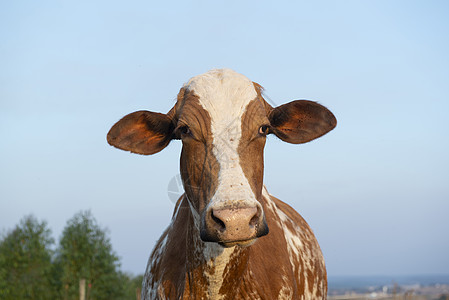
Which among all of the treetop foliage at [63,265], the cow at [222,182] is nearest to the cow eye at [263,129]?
the cow at [222,182]

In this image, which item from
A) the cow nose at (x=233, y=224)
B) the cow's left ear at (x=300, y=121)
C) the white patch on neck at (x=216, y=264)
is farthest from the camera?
the cow's left ear at (x=300, y=121)

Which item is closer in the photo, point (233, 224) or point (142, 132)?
point (233, 224)

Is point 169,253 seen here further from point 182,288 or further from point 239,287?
point 239,287

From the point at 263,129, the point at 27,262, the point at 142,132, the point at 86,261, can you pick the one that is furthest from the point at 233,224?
the point at 27,262

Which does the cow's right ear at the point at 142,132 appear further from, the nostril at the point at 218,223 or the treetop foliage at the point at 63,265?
the treetop foliage at the point at 63,265

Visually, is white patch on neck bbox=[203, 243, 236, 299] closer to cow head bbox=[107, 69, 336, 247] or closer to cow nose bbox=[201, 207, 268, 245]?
cow head bbox=[107, 69, 336, 247]

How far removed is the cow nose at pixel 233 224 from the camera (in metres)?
3.18

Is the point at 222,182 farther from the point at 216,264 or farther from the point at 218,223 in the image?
the point at 216,264

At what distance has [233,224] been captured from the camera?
319 centimetres

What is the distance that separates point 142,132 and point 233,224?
66.2 inches

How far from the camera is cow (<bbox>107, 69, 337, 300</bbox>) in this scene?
334 cm

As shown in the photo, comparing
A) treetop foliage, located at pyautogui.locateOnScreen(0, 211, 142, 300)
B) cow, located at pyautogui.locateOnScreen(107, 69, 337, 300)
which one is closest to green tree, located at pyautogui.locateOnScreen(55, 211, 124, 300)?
treetop foliage, located at pyautogui.locateOnScreen(0, 211, 142, 300)

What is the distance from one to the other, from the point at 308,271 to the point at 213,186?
2.51m

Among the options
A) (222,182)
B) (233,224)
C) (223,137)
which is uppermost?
(223,137)
